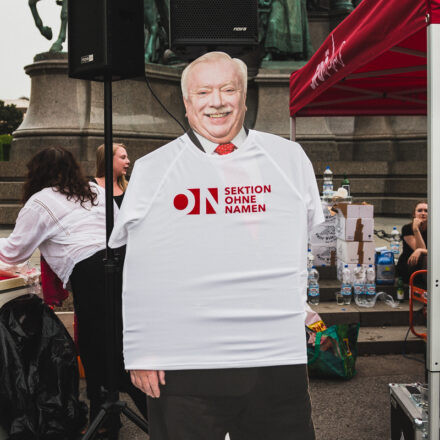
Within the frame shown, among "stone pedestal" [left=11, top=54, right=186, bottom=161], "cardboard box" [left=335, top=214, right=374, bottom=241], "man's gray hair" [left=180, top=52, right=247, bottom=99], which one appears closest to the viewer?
"man's gray hair" [left=180, top=52, right=247, bottom=99]

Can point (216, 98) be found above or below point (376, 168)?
below

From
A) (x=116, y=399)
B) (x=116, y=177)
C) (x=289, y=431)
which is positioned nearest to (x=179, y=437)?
(x=289, y=431)

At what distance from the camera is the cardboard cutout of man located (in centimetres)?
203

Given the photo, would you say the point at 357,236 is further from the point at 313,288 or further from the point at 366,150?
the point at 366,150

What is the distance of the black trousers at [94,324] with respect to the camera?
10.5ft

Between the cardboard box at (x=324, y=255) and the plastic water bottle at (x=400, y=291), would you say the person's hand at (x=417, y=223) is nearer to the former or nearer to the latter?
the plastic water bottle at (x=400, y=291)

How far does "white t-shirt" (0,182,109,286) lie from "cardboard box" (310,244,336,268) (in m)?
3.48

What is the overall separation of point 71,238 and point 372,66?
3551 mm

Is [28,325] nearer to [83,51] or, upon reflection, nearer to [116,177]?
[83,51]

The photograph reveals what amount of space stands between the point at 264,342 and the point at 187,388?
0.32 metres

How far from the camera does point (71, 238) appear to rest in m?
3.20

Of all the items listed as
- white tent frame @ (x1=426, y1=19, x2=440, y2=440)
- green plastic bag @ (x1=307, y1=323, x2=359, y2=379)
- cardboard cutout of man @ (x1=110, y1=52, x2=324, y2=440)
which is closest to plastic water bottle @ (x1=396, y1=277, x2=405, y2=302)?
green plastic bag @ (x1=307, y1=323, x2=359, y2=379)

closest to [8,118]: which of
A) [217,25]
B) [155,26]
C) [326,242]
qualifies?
[155,26]

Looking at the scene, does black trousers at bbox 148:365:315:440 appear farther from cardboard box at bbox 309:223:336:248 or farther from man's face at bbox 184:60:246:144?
cardboard box at bbox 309:223:336:248
